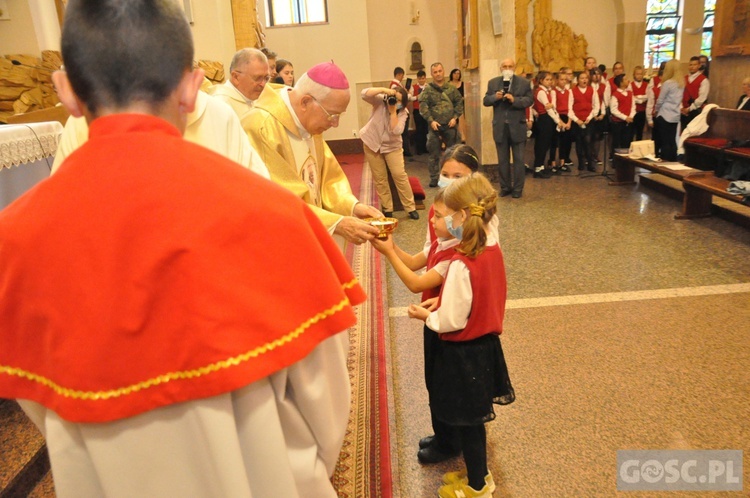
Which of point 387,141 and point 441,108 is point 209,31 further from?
point 387,141

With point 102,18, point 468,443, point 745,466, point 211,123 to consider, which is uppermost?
point 102,18

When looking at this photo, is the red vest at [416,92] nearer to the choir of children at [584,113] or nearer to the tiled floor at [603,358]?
the choir of children at [584,113]

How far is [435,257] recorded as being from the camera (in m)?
2.28

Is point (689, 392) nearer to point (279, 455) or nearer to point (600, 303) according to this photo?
point (600, 303)

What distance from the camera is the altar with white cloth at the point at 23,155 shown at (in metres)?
2.79

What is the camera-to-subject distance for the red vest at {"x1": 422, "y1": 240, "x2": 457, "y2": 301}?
2.21 metres

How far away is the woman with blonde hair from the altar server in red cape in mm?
9631

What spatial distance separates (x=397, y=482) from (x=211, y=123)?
1.62m

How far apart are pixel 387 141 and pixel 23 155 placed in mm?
4487

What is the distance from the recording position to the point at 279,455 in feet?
3.11

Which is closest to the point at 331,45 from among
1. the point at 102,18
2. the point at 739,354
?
the point at 739,354

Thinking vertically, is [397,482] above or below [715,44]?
below

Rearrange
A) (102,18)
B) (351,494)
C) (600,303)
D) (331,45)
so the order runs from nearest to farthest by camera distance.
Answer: (102,18), (351,494), (600,303), (331,45)

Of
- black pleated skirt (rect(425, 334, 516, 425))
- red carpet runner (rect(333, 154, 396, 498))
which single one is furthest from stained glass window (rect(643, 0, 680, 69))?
black pleated skirt (rect(425, 334, 516, 425))
